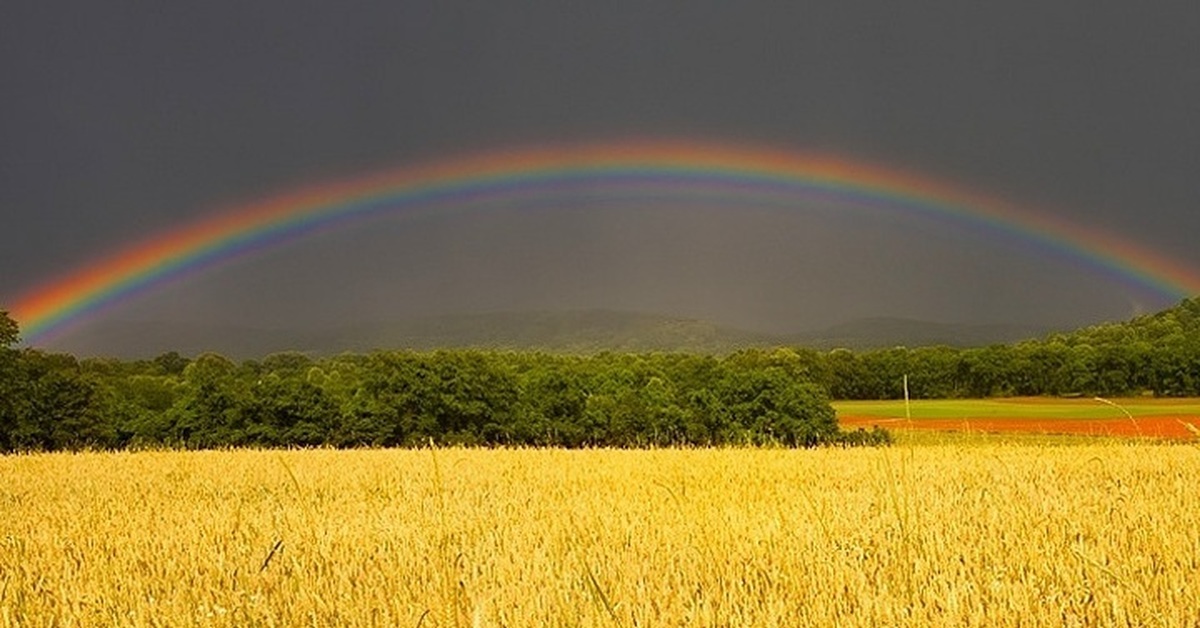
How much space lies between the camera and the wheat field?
4047mm

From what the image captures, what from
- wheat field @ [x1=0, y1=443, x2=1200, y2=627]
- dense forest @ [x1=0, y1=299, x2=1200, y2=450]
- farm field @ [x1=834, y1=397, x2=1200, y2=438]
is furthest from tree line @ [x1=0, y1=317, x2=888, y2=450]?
wheat field @ [x1=0, y1=443, x2=1200, y2=627]

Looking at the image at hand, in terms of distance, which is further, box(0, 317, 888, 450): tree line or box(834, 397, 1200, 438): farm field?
box(0, 317, 888, 450): tree line

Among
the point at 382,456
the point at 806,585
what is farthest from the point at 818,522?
the point at 382,456

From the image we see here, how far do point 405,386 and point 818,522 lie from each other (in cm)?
4678

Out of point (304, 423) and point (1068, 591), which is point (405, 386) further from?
point (1068, 591)

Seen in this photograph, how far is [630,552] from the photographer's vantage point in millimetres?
5375

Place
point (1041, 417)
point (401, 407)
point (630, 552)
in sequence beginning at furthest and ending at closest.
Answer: point (1041, 417) < point (401, 407) < point (630, 552)

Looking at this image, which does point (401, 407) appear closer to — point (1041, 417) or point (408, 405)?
point (408, 405)

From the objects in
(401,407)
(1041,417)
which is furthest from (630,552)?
(1041,417)

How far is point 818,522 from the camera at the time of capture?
6.41m

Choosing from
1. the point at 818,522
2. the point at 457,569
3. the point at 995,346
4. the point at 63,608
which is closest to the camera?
the point at 63,608

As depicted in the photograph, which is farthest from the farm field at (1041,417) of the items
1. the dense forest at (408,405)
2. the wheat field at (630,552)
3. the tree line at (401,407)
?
the wheat field at (630,552)

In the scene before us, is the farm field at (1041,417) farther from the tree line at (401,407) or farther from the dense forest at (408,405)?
the tree line at (401,407)

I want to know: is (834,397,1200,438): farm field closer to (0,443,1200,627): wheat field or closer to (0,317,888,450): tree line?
(0,317,888,450): tree line
